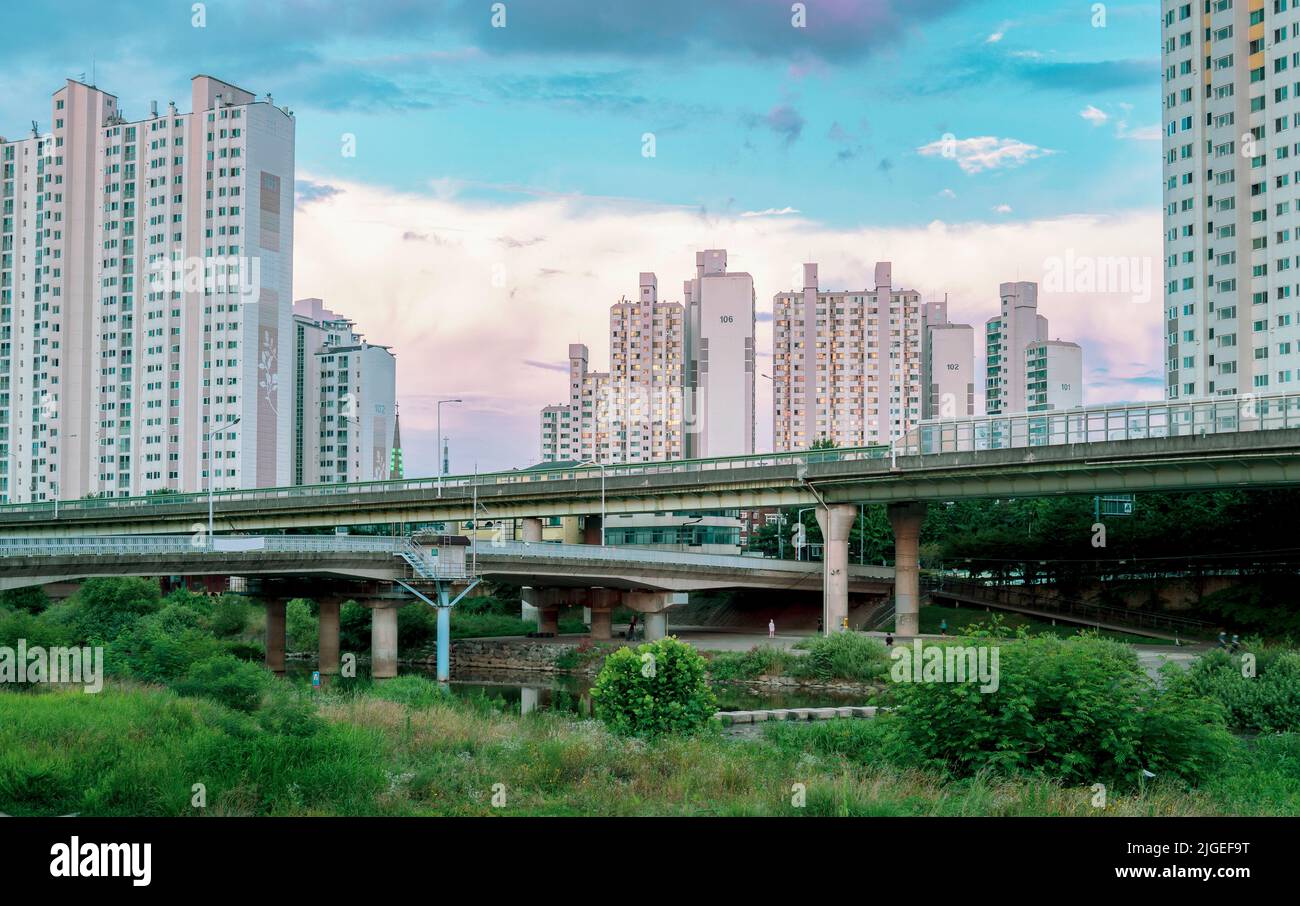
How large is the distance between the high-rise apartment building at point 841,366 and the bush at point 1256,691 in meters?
144

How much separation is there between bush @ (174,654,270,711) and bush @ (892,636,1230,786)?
44.7ft

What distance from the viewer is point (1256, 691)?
106 feet

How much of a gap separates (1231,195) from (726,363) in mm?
82214

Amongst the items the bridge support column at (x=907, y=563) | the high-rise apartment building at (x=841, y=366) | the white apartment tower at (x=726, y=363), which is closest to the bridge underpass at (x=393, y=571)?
the bridge support column at (x=907, y=563)

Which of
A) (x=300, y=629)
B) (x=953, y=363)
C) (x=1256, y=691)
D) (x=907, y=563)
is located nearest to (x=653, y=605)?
(x=907, y=563)

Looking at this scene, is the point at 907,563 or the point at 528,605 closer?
the point at 907,563

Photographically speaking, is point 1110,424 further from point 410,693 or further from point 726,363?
point 726,363

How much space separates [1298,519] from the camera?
6281cm

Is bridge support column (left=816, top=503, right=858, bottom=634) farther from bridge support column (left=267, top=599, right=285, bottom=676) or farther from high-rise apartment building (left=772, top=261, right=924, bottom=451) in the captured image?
high-rise apartment building (left=772, top=261, right=924, bottom=451)

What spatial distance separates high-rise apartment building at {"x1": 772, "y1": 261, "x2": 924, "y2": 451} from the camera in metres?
180

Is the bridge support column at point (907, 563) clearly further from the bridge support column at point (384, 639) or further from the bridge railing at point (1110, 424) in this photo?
the bridge support column at point (384, 639)

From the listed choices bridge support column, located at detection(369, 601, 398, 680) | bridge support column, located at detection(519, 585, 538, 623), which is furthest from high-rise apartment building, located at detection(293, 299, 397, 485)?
bridge support column, located at detection(369, 601, 398, 680)

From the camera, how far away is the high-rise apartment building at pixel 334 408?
147875 mm
